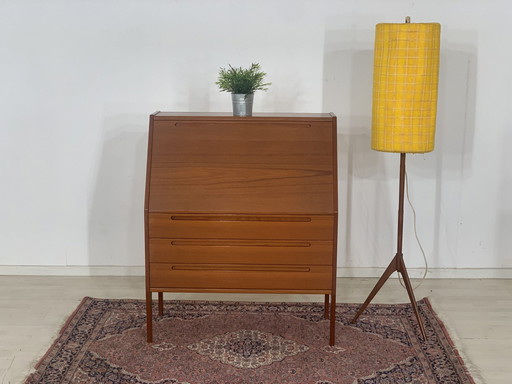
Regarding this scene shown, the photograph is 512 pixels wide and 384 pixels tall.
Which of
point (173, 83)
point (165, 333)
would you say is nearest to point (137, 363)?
point (165, 333)

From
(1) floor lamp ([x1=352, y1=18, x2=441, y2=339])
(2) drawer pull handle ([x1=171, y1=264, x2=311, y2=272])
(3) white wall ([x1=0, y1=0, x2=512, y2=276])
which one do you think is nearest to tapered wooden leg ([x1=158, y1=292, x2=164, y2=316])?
(2) drawer pull handle ([x1=171, y1=264, x2=311, y2=272])

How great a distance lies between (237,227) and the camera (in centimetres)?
339

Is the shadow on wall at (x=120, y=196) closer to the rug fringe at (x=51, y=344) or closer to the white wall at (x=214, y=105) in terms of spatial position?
the white wall at (x=214, y=105)

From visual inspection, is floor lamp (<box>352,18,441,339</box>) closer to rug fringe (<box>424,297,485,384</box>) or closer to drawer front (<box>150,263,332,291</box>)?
drawer front (<box>150,263,332,291</box>)

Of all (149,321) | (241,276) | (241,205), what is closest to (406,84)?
(241,205)

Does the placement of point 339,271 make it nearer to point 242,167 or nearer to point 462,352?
point 462,352

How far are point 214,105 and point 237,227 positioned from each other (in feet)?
3.69

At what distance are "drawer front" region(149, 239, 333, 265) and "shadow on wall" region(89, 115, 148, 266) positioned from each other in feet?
3.35

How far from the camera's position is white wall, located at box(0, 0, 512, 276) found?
4203mm

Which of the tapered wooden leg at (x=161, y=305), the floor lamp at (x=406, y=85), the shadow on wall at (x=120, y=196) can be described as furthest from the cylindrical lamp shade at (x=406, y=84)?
the shadow on wall at (x=120, y=196)

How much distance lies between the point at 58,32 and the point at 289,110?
140 cm

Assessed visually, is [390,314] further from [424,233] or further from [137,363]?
[137,363]

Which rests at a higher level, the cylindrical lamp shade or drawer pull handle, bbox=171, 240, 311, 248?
A: the cylindrical lamp shade

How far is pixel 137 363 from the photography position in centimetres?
325
